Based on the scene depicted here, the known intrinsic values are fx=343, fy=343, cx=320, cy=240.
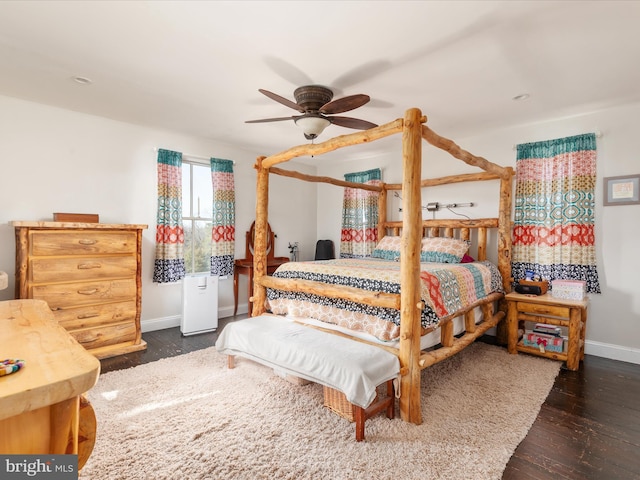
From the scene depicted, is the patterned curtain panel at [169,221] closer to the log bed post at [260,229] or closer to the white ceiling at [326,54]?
the white ceiling at [326,54]

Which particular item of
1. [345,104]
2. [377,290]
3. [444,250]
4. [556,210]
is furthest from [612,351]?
[345,104]

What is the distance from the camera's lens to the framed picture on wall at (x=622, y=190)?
334cm

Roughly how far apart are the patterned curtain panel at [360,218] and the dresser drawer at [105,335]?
3239 millimetres

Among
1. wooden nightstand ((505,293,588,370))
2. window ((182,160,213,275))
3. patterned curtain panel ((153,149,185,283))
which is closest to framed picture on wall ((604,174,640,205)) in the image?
wooden nightstand ((505,293,588,370))

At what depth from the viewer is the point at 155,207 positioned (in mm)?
4332

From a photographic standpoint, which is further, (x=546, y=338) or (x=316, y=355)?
(x=546, y=338)

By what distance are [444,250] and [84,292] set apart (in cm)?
384

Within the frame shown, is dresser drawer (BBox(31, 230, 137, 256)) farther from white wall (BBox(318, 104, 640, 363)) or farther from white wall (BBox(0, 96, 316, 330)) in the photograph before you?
white wall (BBox(318, 104, 640, 363))

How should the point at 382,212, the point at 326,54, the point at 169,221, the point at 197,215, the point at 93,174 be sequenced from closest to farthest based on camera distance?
1. the point at 326,54
2. the point at 93,174
3. the point at 169,221
4. the point at 197,215
5. the point at 382,212

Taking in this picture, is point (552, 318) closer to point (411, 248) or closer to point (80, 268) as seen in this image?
point (411, 248)

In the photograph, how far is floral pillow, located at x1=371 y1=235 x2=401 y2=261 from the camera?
4.36 metres

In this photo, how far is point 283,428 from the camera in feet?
7.26

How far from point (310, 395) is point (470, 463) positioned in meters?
1.18

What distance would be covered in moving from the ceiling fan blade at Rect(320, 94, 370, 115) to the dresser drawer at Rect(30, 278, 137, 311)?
2726 millimetres
